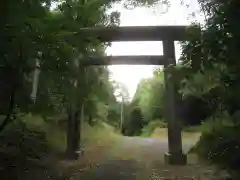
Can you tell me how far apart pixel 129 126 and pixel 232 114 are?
25.3 meters

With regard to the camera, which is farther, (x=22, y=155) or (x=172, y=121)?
(x=172, y=121)

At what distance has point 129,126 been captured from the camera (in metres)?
30.2

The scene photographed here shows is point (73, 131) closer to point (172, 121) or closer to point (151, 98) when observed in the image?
point (172, 121)

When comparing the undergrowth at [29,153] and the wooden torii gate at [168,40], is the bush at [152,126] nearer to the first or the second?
the undergrowth at [29,153]

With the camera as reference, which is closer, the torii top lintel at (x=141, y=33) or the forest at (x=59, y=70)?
Answer: the forest at (x=59, y=70)

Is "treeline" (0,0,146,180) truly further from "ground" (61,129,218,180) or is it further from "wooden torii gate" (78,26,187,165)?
"wooden torii gate" (78,26,187,165)

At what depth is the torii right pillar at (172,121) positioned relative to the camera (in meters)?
9.06

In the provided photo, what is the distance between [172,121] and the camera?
30.5 feet

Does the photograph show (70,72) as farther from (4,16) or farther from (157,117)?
(157,117)

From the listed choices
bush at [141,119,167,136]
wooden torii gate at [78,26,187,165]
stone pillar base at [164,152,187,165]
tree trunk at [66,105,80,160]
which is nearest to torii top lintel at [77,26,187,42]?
wooden torii gate at [78,26,187,165]

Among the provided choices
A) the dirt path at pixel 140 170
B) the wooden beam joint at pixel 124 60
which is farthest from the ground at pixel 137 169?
the wooden beam joint at pixel 124 60

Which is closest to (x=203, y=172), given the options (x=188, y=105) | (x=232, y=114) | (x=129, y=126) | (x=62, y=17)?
(x=232, y=114)

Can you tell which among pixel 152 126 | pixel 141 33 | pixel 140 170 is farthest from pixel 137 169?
pixel 152 126

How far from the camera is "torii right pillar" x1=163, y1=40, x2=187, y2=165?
9062 millimetres
